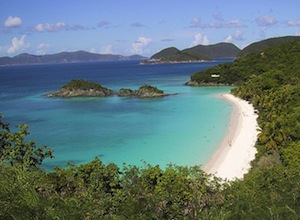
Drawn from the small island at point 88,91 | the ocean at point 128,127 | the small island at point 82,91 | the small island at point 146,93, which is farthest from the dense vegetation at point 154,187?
the small island at point 82,91

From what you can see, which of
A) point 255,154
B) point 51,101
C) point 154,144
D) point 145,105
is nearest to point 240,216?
point 255,154

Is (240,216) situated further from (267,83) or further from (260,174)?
(267,83)

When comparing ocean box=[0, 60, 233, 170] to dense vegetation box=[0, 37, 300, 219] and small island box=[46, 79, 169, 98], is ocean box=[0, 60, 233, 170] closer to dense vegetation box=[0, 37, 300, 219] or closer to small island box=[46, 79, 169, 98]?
small island box=[46, 79, 169, 98]

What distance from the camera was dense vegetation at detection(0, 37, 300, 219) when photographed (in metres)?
6.53

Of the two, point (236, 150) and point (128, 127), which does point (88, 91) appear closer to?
point (128, 127)

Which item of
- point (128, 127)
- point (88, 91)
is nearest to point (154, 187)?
point (128, 127)

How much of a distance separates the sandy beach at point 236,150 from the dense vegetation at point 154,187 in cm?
109

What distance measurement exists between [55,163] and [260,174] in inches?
631

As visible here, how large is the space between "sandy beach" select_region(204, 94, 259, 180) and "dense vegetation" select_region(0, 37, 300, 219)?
109cm

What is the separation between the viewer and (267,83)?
50062 mm

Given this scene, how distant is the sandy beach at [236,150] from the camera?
72.0 feet

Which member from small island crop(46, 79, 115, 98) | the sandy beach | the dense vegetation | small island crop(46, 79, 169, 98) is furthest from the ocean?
the dense vegetation

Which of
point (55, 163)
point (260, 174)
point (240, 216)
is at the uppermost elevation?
point (240, 216)

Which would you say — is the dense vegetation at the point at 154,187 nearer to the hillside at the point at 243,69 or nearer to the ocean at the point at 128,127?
the ocean at the point at 128,127
